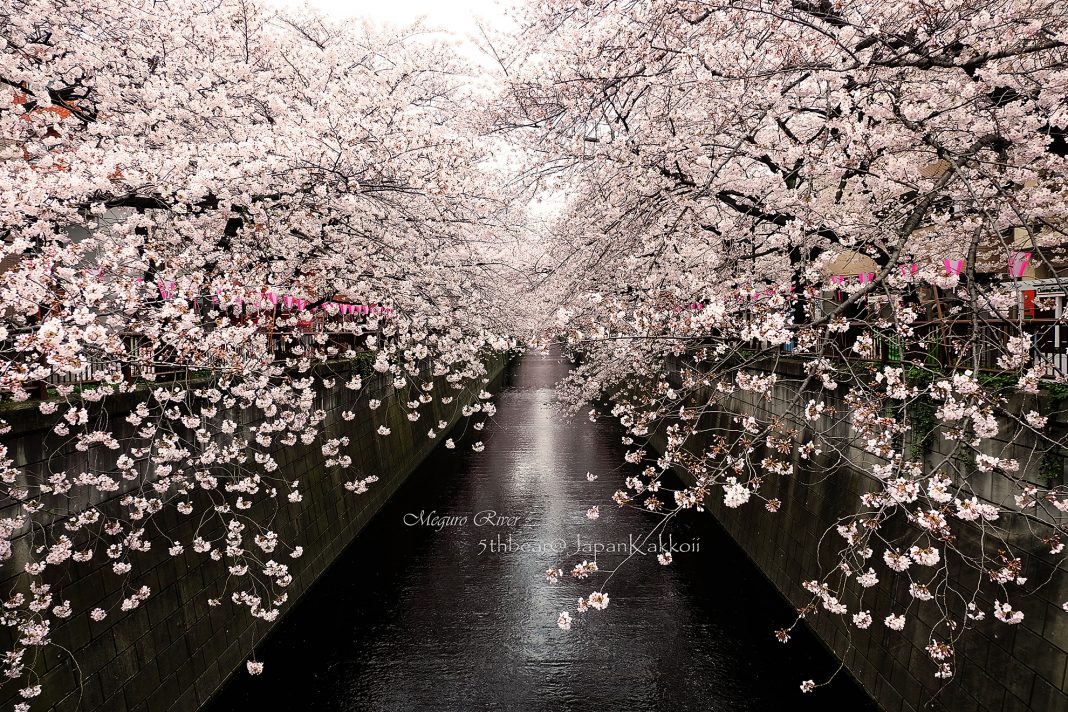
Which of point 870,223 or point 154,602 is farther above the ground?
point 870,223

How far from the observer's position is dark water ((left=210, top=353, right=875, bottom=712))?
30.6 feet

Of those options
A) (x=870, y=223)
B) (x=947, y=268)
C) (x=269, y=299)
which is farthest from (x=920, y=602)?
(x=269, y=299)

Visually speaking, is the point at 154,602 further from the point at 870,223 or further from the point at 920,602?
the point at 870,223

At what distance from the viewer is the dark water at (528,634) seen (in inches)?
368

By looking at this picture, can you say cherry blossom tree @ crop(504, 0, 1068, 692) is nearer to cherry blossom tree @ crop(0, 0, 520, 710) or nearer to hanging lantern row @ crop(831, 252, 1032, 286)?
hanging lantern row @ crop(831, 252, 1032, 286)

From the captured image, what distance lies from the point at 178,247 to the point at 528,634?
783 centimetres

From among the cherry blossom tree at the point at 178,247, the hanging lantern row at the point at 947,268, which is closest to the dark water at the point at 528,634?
the cherry blossom tree at the point at 178,247

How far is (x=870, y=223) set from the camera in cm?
712

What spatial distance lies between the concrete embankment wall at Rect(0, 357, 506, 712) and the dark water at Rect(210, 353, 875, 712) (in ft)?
2.12

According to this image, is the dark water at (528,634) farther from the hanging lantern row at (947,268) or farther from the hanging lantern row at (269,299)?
the hanging lantern row at (947,268)

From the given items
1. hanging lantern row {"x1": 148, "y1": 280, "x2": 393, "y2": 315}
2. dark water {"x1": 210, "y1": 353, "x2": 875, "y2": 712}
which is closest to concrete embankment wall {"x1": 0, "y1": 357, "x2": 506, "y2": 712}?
dark water {"x1": 210, "y1": 353, "x2": 875, "y2": 712}

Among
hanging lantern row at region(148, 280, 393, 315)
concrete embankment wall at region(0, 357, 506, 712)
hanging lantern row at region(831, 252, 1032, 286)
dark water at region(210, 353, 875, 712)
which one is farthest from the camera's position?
dark water at region(210, 353, 875, 712)

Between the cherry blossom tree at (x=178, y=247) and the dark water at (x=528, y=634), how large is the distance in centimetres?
139

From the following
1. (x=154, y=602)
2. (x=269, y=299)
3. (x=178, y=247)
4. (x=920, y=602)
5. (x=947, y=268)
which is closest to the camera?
(x=920, y=602)
